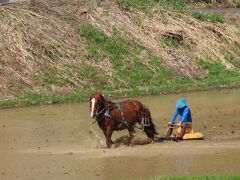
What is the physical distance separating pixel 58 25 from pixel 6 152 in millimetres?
14173

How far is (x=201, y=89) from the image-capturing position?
24469 millimetres

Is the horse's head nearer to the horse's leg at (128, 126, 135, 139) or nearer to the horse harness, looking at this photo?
the horse harness

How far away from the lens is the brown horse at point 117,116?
15320 mm


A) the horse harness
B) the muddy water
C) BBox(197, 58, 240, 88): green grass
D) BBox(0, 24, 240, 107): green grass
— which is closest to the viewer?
the muddy water

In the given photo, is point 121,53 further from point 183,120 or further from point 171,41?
point 183,120

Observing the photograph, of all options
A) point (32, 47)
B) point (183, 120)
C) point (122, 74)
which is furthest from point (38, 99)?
point (183, 120)

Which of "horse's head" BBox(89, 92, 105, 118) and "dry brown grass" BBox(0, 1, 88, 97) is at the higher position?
"dry brown grass" BBox(0, 1, 88, 97)

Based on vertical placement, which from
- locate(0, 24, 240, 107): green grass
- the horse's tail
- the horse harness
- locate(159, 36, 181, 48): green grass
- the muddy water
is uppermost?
locate(159, 36, 181, 48): green grass

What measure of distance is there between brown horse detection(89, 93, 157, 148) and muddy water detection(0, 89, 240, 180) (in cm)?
50

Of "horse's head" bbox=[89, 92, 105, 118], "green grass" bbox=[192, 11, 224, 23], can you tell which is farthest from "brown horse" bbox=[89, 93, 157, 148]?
"green grass" bbox=[192, 11, 224, 23]

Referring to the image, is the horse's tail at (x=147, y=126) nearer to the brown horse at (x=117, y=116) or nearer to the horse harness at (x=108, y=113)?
the brown horse at (x=117, y=116)

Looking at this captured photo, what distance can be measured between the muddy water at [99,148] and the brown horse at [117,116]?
50cm

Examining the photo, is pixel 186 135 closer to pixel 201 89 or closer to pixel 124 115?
pixel 124 115

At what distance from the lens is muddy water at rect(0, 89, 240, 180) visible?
12742 mm
